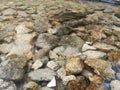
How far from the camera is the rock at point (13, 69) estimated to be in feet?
7.94

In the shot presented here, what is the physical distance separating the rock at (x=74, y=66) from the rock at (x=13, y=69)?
518mm

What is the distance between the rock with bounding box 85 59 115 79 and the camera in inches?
101

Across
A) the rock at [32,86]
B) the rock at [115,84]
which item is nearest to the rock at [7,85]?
the rock at [32,86]

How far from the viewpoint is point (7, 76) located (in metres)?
2.42

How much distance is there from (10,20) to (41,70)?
1.76 metres

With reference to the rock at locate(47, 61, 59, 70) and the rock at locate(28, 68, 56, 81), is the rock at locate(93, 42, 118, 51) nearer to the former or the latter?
the rock at locate(47, 61, 59, 70)

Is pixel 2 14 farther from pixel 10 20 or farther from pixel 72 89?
pixel 72 89

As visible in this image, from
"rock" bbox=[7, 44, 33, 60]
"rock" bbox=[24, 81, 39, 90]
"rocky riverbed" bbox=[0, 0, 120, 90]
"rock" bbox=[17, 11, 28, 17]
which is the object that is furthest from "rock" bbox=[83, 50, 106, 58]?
"rock" bbox=[17, 11, 28, 17]

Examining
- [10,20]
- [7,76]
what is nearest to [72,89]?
[7,76]

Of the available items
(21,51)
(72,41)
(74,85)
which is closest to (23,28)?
(21,51)

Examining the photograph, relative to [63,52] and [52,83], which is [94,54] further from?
[52,83]

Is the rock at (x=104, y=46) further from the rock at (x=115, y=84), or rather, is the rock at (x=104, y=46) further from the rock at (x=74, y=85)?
the rock at (x=74, y=85)

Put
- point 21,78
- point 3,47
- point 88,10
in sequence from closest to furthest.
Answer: point 21,78
point 3,47
point 88,10

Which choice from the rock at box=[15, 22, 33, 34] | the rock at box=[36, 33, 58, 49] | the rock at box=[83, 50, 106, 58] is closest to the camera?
the rock at box=[83, 50, 106, 58]
